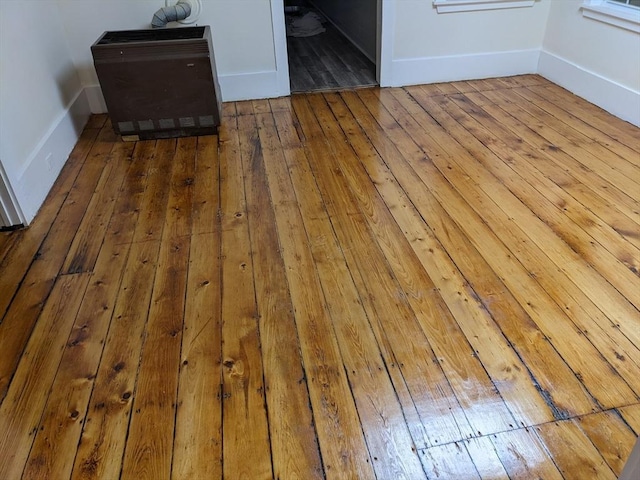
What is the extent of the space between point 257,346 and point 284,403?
0.83 feet

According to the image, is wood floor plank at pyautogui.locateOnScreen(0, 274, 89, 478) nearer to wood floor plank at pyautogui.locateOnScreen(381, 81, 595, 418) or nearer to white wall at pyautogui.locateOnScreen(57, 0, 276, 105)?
wood floor plank at pyautogui.locateOnScreen(381, 81, 595, 418)

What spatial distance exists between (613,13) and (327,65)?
2.24m

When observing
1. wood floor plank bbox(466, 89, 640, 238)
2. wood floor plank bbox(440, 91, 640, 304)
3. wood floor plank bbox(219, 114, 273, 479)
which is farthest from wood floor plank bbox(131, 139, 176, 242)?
wood floor plank bbox(466, 89, 640, 238)

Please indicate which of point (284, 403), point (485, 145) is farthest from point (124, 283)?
point (485, 145)

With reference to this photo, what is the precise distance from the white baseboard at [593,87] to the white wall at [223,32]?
7.01 feet

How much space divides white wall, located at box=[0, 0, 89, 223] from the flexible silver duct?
640 millimetres

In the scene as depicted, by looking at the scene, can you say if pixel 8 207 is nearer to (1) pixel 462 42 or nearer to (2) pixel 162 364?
(2) pixel 162 364

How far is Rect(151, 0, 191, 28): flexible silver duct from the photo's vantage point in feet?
10.9

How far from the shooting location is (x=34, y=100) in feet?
8.99

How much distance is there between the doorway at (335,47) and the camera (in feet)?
13.5

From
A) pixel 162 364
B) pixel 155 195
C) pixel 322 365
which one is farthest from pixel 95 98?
pixel 322 365

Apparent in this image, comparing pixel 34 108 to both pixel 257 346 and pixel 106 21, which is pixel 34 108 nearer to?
pixel 106 21

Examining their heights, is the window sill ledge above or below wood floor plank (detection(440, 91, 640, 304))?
above

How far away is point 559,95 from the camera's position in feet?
12.0
